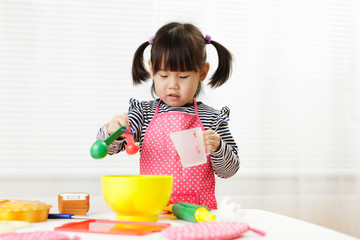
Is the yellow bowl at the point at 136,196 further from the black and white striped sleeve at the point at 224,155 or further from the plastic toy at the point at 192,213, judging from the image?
the black and white striped sleeve at the point at 224,155

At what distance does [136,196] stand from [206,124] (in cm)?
54

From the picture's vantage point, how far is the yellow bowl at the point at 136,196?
63 centimetres

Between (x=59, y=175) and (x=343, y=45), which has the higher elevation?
(x=343, y=45)

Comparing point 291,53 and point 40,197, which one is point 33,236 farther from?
point 291,53

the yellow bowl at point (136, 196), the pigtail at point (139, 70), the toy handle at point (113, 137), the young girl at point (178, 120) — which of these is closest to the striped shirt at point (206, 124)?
the young girl at point (178, 120)

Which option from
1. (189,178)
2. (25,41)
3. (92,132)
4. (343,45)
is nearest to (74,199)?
(189,178)

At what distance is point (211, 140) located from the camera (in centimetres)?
95

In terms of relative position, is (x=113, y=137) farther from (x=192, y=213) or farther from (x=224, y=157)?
(x=224, y=157)

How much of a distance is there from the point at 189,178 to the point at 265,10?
1030 millimetres

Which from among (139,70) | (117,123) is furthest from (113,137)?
(139,70)

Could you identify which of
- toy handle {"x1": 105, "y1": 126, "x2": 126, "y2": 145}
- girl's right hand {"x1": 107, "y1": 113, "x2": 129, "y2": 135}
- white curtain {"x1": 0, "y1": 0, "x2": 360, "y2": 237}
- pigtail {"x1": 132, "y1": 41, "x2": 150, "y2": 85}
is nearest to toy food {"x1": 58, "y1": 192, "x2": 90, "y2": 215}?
toy handle {"x1": 105, "y1": 126, "x2": 126, "y2": 145}

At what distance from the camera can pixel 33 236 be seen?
1.58 feet

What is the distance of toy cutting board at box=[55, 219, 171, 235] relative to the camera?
56cm

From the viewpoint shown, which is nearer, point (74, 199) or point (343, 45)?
point (74, 199)
